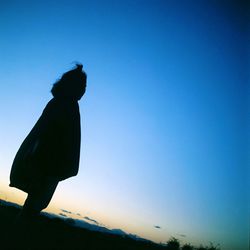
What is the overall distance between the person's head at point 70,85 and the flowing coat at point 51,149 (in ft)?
0.37

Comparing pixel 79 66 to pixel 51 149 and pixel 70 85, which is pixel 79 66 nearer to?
pixel 70 85

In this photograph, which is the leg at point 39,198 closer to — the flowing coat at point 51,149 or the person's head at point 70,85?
the flowing coat at point 51,149

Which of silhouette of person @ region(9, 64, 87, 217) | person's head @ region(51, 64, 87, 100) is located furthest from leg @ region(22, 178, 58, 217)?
person's head @ region(51, 64, 87, 100)

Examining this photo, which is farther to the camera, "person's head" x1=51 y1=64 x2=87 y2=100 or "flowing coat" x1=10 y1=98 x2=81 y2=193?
"person's head" x1=51 y1=64 x2=87 y2=100

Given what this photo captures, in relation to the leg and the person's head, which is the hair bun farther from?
the leg

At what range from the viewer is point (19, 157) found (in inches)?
159

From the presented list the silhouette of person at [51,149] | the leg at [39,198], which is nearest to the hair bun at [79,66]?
the silhouette of person at [51,149]

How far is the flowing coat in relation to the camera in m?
3.82

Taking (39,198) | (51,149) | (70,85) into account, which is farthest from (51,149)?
(70,85)

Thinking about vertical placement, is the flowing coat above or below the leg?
above

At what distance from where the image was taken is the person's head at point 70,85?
4387mm

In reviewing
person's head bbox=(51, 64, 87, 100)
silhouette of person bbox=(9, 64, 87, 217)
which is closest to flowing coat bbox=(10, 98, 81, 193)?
silhouette of person bbox=(9, 64, 87, 217)

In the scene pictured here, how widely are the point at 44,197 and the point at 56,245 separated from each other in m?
1.19

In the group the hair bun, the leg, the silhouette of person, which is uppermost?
the hair bun
